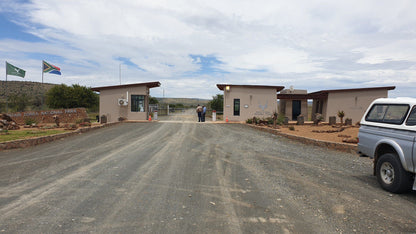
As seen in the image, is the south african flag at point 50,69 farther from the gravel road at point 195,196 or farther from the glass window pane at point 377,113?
the glass window pane at point 377,113

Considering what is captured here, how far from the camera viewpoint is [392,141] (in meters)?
5.19

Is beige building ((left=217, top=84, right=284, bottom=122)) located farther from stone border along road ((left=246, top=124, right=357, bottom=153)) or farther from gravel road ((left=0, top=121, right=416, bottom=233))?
gravel road ((left=0, top=121, right=416, bottom=233))

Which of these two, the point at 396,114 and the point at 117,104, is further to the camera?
the point at 117,104

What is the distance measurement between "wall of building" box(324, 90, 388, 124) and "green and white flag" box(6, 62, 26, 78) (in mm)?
31430

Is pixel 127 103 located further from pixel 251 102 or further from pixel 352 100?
pixel 352 100

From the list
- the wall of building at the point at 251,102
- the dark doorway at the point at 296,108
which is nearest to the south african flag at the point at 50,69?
the wall of building at the point at 251,102

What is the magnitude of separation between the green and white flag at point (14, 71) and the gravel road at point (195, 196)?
22.0m

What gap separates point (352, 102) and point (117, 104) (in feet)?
76.0

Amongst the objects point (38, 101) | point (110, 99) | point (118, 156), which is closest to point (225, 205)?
point (118, 156)

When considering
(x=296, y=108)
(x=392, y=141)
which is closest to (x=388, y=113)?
(x=392, y=141)

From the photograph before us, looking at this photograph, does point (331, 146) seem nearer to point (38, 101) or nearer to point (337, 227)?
point (337, 227)

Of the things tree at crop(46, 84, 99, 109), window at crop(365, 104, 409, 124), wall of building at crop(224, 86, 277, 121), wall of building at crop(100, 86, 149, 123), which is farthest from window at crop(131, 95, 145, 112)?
window at crop(365, 104, 409, 124)

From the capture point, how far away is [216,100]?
41.4 meters

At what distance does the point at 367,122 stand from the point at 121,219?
606cm
